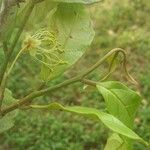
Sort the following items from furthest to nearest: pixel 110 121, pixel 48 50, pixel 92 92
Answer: pixel 92 92
pixel 48 50
pixel 110 121

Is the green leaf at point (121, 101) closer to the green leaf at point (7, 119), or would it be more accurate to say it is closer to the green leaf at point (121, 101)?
the green leaf at point (121, 101)

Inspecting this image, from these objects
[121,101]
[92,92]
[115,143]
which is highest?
[121,101]

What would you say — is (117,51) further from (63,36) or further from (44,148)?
(44,148)

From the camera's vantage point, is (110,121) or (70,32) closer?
(110,121)

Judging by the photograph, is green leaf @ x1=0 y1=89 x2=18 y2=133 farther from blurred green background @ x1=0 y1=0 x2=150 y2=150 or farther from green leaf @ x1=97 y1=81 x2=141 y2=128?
blurred green background @ x1=0 y1=0 x2=150 y2=150

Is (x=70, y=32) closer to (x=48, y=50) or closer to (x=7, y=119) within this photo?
(x=48, y=50)

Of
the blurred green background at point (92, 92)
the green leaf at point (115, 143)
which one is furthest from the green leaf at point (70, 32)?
the blurred green background at point (92, 92)

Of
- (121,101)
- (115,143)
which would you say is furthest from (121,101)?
(115,143)

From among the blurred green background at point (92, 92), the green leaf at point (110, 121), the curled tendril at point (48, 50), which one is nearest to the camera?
the green leaf at point (110, 121)

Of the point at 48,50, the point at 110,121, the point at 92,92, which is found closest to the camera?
the point at 110,121
